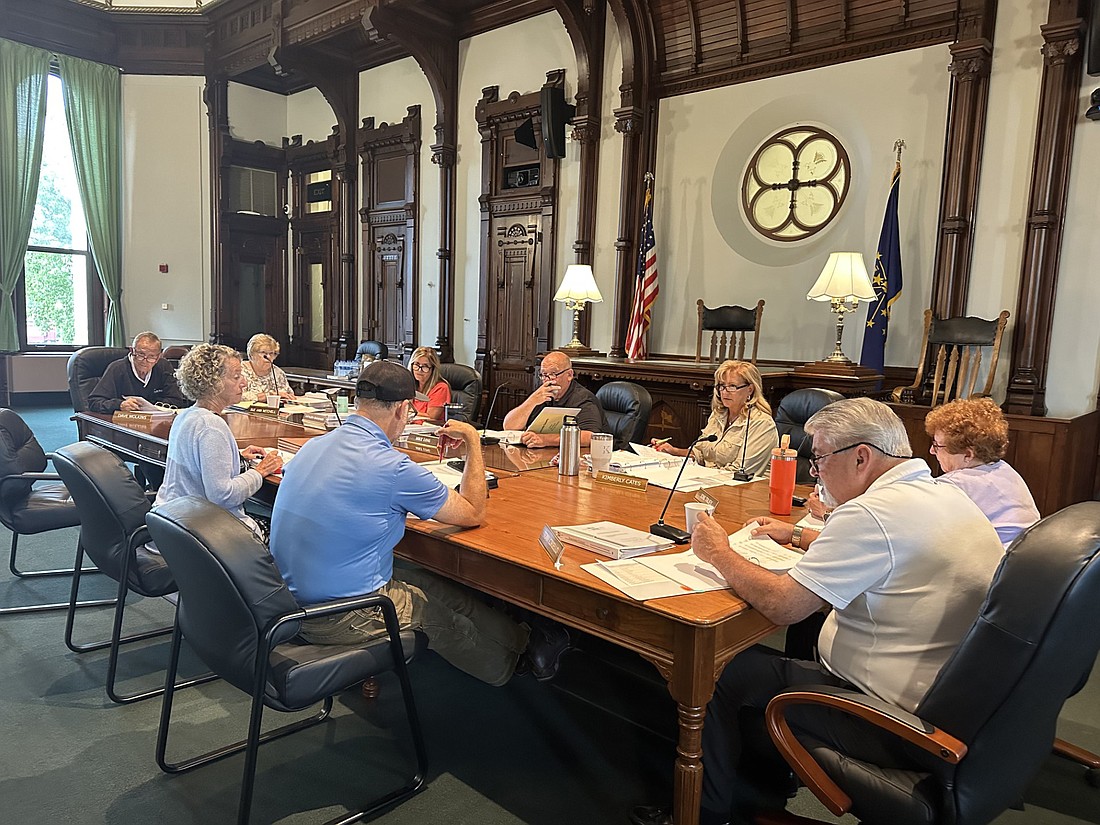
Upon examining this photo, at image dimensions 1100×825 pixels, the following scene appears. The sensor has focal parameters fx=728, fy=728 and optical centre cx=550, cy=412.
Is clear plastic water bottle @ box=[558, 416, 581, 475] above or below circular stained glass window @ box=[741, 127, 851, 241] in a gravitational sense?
below

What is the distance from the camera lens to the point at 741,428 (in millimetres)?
3242

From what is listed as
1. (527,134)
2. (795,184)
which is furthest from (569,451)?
(527,134)

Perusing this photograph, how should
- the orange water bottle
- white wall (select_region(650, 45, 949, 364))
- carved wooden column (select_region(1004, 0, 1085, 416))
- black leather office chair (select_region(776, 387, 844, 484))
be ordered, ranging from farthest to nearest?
white wall (select_region(650, 45, 949, 364)) < carved wooden column (select_region(1004, 0, 1085, 416)) < black leather office chair (select_region(776, 387, 844, 484)) < the orange water bottle

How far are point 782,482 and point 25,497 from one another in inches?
121

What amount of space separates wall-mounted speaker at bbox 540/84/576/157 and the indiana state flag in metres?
2.94

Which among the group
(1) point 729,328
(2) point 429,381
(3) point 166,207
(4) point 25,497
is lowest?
(4) point 25,497

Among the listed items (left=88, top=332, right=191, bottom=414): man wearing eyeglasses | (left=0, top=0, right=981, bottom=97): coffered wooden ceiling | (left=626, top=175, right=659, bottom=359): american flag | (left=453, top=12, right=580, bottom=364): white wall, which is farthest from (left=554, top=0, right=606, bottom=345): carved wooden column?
(left=88, top=332, right=191, bottom=414): man wearing eyeglasses

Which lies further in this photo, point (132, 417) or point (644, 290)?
point (644, 290)

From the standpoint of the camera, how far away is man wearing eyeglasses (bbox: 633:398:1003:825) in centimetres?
147

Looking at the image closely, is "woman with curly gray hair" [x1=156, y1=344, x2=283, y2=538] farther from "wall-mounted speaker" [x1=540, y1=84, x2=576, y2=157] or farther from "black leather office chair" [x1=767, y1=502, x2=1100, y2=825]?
"wall-mounted speaker" [x1=540, y1=84, x2=576, y2=157]

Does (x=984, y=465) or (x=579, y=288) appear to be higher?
(x=579, y=288)

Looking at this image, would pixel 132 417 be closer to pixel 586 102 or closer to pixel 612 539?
pixel 612 539

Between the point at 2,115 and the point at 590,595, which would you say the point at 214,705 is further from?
the point at 2,115

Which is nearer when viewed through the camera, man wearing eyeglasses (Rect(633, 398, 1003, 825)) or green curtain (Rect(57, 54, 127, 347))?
man wearing eyeglasses (Rect(633, 398, 1003, 825))
